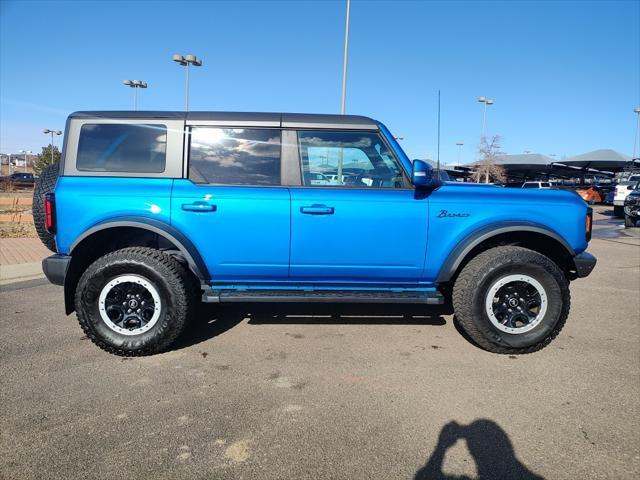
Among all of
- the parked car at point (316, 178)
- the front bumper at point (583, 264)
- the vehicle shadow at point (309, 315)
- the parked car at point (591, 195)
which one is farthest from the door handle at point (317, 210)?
the parked car at point (591, 195)

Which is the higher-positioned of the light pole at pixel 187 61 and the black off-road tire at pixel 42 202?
the light pole at pixel 187 61

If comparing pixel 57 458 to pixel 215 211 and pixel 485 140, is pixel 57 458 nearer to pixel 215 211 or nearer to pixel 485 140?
pixel 215 211

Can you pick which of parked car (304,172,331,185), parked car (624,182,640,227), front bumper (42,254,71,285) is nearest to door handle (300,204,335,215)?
parked car (304,172,331,185)

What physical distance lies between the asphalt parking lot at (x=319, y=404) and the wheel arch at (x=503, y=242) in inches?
30.0

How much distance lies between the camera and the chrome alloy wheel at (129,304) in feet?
11.8

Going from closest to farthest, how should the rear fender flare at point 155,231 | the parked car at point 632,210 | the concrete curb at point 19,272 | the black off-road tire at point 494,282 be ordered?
the rear fender flare at point 155,231
the black off-road tire at point 494,282
the concrete curb at point 19,272
the parked car at point 632,210

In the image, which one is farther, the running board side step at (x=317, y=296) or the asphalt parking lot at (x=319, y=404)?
the running board side step at (x=317, y=296)

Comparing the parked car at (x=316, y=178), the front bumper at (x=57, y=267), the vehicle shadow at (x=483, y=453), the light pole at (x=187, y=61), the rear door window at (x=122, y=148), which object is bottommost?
the vehicle shadow at (x=483, y=453)

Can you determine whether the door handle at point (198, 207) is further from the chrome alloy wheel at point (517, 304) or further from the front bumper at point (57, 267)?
the chrome alloy wheel at point (517, 304)

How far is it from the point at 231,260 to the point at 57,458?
1826mm

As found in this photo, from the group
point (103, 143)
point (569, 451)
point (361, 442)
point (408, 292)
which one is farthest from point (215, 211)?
point (569, 451)

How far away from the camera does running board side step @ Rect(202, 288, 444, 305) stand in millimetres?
3670

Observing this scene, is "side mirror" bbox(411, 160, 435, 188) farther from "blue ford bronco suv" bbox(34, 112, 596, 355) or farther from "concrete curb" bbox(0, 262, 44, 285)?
"concrete curb" bbox(0, 262, 44, 285)

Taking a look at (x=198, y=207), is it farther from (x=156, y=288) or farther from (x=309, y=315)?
(x=309, y=315)
